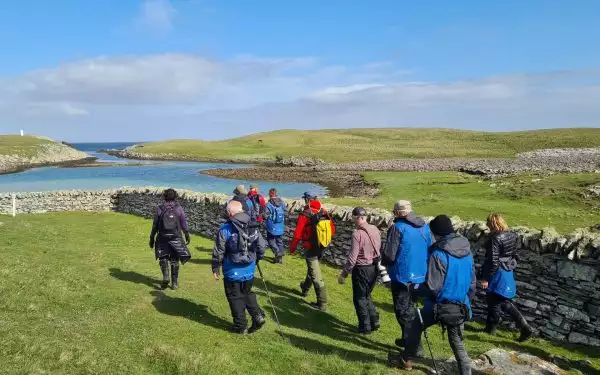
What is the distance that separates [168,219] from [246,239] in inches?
141

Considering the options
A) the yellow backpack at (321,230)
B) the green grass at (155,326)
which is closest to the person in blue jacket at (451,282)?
the green grass at (155,326)

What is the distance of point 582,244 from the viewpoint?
1032 centimetres

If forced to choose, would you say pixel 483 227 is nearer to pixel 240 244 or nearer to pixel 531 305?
pixel 531 305

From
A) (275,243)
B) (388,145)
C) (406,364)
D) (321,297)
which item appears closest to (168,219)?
(321,297)

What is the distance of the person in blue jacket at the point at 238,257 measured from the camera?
8758mm

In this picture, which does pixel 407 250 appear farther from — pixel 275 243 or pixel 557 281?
pixel 275 243

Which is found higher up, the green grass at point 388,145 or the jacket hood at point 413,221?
the green grass at point 388,145

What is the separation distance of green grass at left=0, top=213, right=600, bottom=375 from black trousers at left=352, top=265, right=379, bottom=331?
18.2 inches

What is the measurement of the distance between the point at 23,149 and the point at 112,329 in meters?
125

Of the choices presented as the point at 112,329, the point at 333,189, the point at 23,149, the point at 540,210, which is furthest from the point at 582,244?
the point at 23,149

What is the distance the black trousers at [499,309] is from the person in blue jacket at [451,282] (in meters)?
3.71

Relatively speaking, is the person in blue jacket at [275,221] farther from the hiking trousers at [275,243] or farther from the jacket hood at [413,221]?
the jacket hood at [413,221]

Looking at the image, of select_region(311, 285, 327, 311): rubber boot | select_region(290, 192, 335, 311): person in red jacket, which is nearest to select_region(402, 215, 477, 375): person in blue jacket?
select_region(290, 192, 335, 311): person in red jacket

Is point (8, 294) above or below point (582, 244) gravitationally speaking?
below
